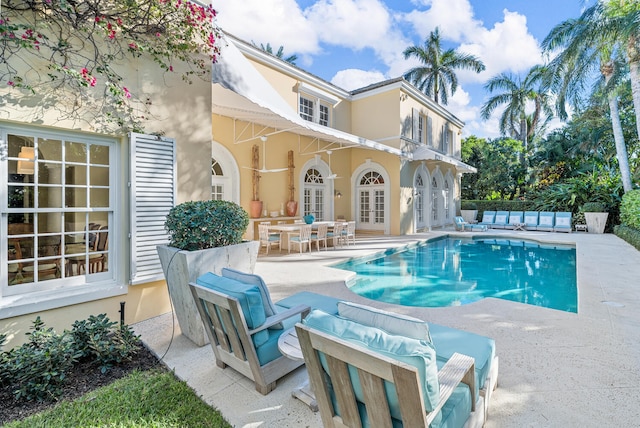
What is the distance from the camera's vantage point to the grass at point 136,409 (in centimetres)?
241

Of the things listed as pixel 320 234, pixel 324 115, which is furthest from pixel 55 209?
pixel 324 115

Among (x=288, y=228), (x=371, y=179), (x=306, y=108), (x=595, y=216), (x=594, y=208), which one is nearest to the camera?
(x=288, y=228)

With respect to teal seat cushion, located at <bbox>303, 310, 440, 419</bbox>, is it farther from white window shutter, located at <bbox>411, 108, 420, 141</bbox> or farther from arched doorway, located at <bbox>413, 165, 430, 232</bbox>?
arched doorway, located at <bbox>413, 165, 430, 232</bbox>

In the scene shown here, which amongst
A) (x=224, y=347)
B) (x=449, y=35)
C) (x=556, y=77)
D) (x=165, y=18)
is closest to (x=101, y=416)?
→ (x=224, y=347)

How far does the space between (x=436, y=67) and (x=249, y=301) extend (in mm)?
25525

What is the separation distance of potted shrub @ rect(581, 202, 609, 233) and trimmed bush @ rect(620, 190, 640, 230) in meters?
0.78

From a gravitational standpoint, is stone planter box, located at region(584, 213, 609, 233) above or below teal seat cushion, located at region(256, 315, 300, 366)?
above

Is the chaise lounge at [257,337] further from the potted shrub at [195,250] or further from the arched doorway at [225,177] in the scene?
the arched doorway at [225,177]

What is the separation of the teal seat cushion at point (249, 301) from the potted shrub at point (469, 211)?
21097mm

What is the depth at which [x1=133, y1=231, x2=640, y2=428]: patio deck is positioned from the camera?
8.27ft

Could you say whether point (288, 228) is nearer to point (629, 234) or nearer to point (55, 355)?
point (55, 355)

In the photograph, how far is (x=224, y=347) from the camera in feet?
10.1

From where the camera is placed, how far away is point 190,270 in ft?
11.8

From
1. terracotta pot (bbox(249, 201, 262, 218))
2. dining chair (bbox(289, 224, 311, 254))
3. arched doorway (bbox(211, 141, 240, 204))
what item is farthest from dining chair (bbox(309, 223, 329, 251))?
arched doorway (bbox(211, 141, 240, 204))
